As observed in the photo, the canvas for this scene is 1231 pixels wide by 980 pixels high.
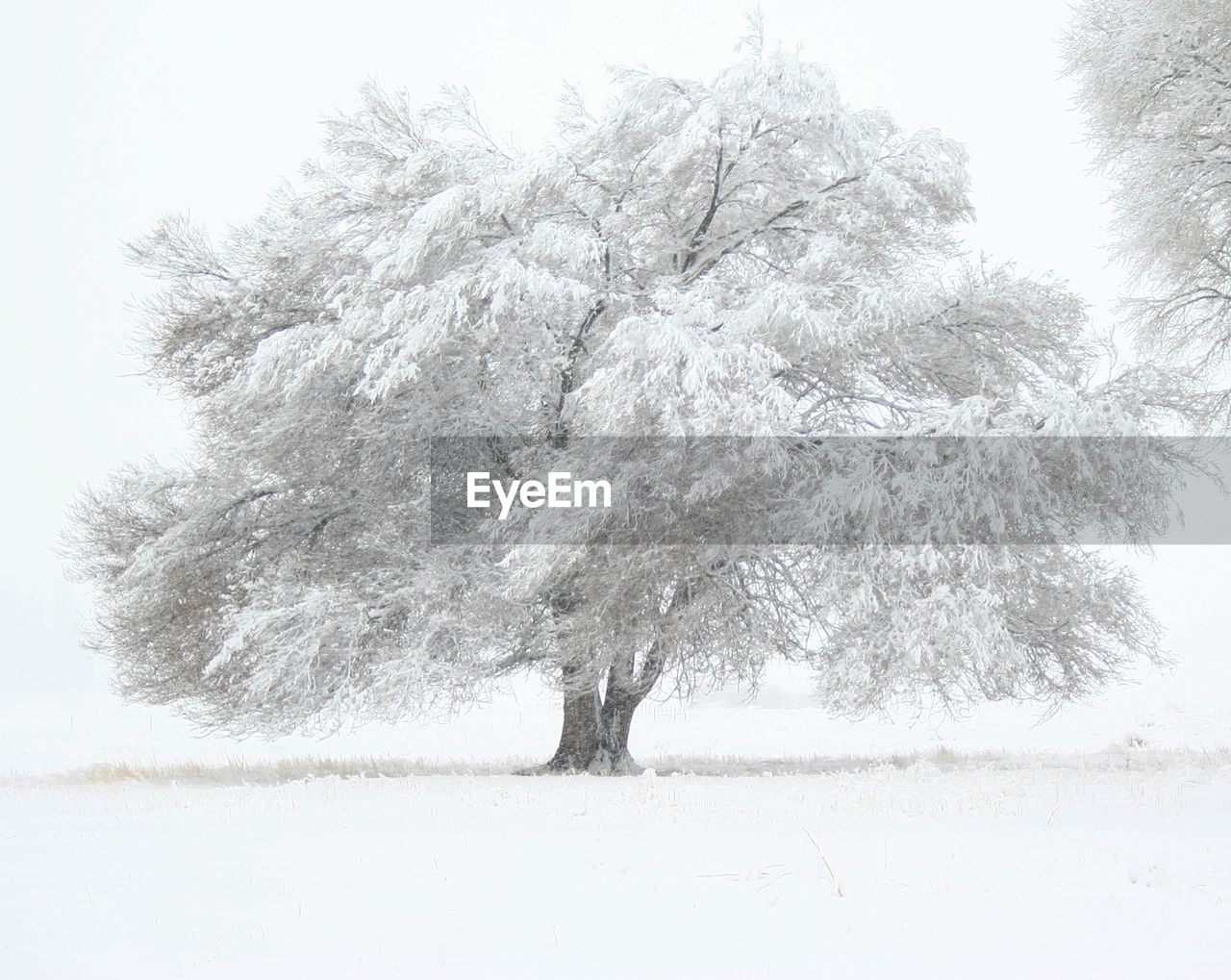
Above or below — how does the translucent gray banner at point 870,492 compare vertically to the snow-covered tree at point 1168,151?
below

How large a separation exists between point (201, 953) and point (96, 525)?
10838mm

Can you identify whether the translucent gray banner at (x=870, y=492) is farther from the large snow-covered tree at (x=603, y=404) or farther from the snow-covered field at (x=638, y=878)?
the snow-covered field at (x=638, y=878)

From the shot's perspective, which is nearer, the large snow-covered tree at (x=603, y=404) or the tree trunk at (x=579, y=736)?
the large snow-covered tree at (x=603, y=404)

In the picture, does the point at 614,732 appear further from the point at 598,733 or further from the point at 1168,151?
the point at 1168,151

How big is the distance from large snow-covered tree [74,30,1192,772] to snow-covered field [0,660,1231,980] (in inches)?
72.2

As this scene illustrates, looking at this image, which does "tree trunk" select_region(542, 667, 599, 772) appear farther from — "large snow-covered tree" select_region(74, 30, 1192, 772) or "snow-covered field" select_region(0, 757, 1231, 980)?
"snow-covered field" select_region(0, 757, 1231, 980)

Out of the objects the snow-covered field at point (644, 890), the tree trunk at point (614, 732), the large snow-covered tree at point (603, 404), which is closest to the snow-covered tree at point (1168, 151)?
the large snow-covered tree at point (603, 404)

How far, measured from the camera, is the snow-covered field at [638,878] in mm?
4984

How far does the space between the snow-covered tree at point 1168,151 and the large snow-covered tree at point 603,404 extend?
2.27m

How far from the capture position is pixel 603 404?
11.2 meters

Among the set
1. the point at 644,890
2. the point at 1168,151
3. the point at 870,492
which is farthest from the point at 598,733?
the point at 1168,151

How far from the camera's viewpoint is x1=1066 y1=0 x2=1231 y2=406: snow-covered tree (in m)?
13.0

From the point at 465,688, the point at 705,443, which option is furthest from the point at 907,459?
the point at 465,688

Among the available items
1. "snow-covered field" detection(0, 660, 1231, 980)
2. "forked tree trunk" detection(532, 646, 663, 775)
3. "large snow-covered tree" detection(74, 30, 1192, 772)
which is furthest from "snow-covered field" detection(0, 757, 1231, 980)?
"forked tree trunk" detection(532, 646, 663, 775)
